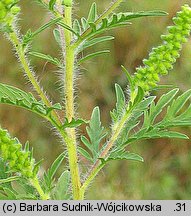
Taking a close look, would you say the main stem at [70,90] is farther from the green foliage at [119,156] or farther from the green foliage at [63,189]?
the green foliage at [63,189]

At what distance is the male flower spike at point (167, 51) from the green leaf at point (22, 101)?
35cm

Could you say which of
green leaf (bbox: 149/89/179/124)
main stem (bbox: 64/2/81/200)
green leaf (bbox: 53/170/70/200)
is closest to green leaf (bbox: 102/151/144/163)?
main stem (bbox: 64/2/81/200)

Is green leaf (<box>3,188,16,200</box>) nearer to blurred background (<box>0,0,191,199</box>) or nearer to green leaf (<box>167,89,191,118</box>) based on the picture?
green leaf (<box>167,89,191,118</box>)

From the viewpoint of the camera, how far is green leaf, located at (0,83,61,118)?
159 cm

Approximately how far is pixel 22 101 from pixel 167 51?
515mm

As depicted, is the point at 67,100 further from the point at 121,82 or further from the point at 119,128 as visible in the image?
the point at 121,82

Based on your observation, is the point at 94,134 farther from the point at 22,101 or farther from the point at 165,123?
the point at 22,101

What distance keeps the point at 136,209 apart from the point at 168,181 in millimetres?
2324

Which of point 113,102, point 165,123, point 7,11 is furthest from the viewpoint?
point 113,102

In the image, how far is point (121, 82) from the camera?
4691mm

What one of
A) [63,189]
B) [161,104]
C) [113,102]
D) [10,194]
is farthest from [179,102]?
[113,102]

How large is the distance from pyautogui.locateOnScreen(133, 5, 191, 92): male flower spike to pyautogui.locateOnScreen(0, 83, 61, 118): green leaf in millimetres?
355

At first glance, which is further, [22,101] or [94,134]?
[94,134]

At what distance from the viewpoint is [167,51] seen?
1.67 meters
